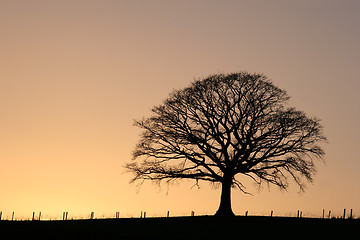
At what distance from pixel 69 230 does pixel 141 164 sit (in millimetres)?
12562

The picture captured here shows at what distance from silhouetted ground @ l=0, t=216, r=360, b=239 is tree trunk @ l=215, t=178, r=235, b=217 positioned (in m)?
1.02

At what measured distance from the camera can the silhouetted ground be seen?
38188 millimetres

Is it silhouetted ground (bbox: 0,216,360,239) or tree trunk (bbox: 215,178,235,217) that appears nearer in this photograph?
silhouetted ground (bbox: 0,216,360,239)

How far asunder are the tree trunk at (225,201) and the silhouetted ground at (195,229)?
3.35ft

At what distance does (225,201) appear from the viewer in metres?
52.5

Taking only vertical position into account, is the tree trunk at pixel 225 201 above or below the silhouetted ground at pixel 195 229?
above

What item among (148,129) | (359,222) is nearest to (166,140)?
(148,129)

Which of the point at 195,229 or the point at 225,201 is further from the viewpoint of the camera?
the point at 225,201

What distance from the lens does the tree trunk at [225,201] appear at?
52.2 metres

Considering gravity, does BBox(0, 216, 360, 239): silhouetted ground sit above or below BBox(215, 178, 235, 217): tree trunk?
below

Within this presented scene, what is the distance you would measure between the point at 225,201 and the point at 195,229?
9026 millimetres

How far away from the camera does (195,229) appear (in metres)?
44.1

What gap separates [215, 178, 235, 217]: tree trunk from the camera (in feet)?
171

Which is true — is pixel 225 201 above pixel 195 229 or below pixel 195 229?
above
